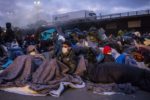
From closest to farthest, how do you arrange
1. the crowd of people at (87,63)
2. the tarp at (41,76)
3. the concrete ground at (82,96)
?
the concrete ground at (82,96) → the tarp at (41,76) → the crowd of people at (87,63)

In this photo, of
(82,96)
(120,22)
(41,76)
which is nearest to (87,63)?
(41,76)

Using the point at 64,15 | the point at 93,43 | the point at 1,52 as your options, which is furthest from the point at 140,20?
the point at 1,52

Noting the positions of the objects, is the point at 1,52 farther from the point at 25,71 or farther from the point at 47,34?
the point at 25,71

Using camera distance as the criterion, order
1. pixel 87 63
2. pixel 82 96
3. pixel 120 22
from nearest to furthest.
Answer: pixel 82 96 → pixel 87 63 → pixel 120 22

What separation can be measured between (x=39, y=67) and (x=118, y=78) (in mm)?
2073

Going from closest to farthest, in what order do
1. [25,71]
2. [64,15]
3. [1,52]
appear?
[25,71] < [1,52] < [64,15]

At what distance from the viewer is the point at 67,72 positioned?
6.45m

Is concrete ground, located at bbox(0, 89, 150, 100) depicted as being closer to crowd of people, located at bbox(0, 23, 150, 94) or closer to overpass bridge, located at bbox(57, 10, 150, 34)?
crowd of people, located at bbox(0, 23, 150, 94)

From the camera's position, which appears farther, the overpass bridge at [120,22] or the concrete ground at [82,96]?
the overpass bridge at [120,22]

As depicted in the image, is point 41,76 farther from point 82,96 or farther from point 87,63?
point 87,63

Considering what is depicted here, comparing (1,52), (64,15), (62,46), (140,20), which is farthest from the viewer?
(64,15)

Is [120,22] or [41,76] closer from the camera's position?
[41,76]

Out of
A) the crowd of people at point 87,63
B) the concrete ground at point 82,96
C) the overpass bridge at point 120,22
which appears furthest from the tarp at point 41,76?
the overpass bridge at point 120,22

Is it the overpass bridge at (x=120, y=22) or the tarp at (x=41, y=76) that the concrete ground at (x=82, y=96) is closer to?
the tarp at (x=41, y=76)
